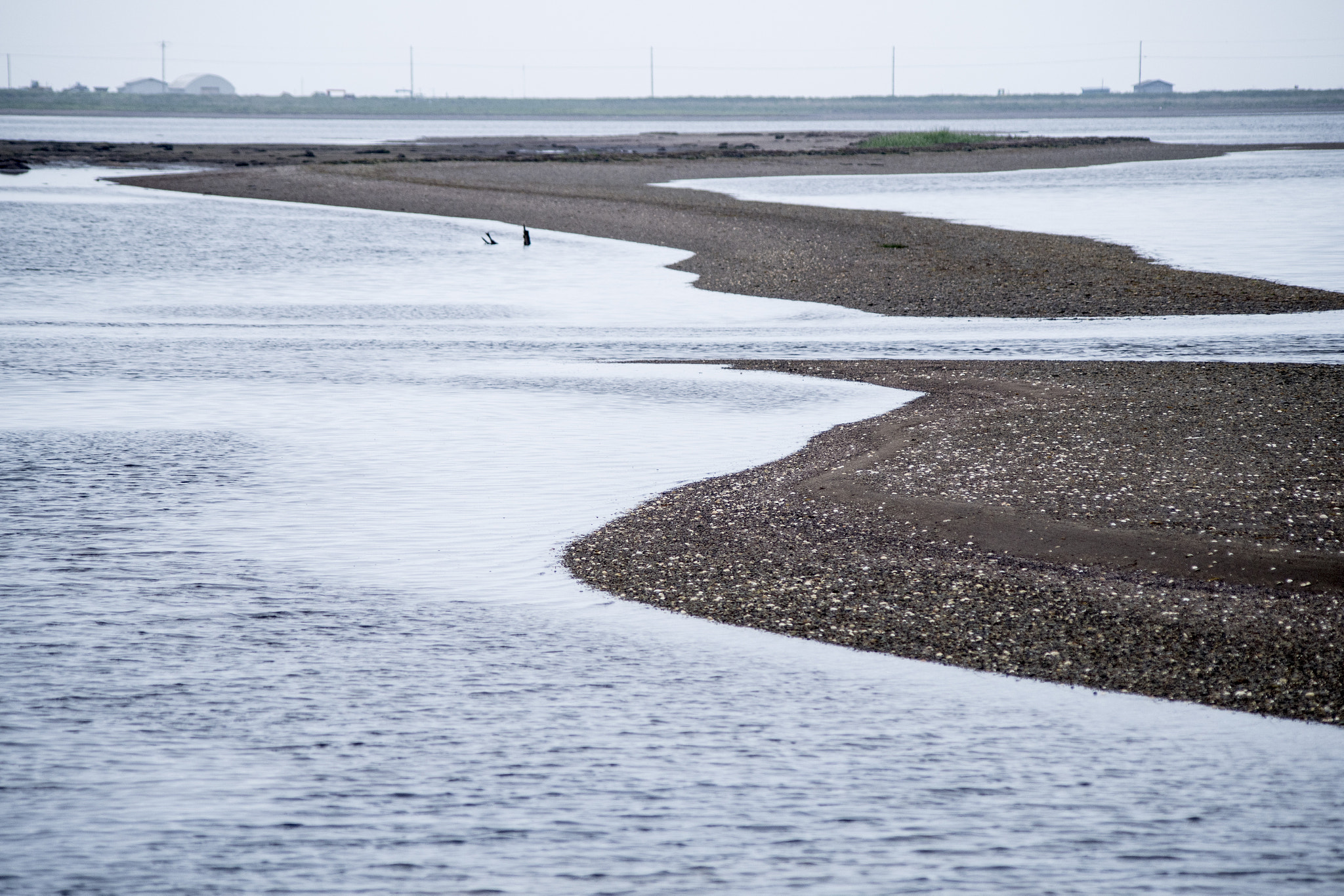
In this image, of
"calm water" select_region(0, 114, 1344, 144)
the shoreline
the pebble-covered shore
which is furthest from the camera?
"calm water" select_region(0, 114, 1344, 144)

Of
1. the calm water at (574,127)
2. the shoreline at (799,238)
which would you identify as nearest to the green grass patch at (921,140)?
the calm water at (574,127)

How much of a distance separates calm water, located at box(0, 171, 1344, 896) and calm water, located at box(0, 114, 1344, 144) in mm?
66408

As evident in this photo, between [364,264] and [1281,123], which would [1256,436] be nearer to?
[364,264]

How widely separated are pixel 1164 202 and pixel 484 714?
106ft

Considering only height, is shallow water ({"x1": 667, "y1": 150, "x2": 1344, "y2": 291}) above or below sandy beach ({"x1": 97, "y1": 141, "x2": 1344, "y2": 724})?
above

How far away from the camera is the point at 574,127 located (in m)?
113

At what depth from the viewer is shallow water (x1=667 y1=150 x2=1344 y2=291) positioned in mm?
22406

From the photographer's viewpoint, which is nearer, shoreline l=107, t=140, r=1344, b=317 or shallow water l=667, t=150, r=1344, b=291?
shoreline l=107, t=140, r=1344, b=317

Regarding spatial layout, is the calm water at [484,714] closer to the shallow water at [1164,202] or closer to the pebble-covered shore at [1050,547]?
the pebble-covered shore at [1050,547]

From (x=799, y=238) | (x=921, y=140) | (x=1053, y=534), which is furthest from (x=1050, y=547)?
(x=921, y=140)

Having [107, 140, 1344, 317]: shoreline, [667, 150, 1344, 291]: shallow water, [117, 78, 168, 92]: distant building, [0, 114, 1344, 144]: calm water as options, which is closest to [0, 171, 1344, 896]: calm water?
[107, 140, 1344, 317]: shoreline

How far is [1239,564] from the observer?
7.40 m

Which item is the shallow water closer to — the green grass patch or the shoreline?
the shoreline

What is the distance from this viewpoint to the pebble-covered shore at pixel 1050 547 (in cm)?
643
